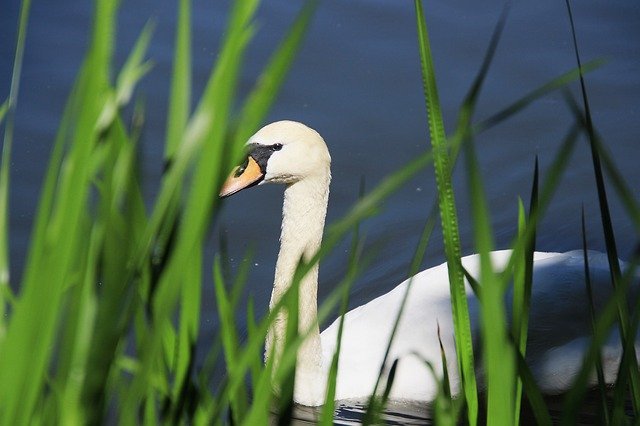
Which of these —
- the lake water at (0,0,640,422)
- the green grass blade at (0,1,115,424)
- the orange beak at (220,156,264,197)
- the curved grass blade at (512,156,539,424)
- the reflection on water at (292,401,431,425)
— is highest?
the lake water at (0,0,640,422)

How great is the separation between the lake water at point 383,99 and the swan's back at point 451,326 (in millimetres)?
811

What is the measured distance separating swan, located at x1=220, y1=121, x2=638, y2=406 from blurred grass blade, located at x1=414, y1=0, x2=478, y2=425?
208 centimetres

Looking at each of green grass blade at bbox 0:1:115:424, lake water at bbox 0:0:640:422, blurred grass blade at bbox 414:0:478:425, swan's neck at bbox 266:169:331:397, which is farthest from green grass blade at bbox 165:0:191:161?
lake water at bbox 0:0:640:422

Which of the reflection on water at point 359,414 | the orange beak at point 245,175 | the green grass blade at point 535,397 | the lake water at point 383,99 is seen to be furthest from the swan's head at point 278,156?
the green grass blade at point 535,397

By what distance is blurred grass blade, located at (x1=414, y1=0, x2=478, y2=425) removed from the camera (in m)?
1.41

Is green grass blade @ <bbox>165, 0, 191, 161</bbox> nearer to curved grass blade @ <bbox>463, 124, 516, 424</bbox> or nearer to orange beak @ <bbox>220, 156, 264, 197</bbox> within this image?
curved grass blade @ <bbox>463, 124, 516, 424</bbox>

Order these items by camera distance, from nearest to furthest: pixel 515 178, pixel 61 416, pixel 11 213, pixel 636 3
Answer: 1. pixel 61 416
2. pixel 11 213
3. pixel 515 178
4. pixel 636 3

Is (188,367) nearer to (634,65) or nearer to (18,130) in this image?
(18,130)

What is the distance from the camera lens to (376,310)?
4.00m

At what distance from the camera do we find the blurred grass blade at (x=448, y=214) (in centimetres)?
141

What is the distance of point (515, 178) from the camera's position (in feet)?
18.7

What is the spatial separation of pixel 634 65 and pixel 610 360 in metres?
2.83

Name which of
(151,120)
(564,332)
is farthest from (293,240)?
(151,120)

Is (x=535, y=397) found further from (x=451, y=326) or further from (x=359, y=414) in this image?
(x=451, y=326)
